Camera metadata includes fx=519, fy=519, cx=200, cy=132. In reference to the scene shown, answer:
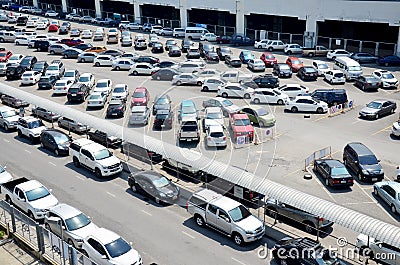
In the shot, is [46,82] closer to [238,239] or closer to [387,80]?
[387,80]

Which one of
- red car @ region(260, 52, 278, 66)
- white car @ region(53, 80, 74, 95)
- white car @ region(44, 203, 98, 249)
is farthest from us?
red car @ region(260, 52, 278, 66)

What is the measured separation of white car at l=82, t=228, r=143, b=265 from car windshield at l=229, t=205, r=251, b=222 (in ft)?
16.0

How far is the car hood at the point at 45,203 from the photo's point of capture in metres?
26.8

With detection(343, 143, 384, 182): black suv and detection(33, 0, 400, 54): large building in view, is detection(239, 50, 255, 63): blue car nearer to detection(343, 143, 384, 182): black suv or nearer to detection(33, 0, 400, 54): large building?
detection(33, 0, 400, 54): large building

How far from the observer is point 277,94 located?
4700cm

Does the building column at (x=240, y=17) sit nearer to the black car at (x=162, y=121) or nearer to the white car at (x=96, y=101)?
the white car at (x=96, y=101)

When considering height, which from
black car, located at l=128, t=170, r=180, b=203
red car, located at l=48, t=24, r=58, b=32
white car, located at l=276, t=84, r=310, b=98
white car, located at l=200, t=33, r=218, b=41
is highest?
red car, located at l=48, t=24, r=58, b=32

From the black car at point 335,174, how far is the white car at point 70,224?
45.6ft

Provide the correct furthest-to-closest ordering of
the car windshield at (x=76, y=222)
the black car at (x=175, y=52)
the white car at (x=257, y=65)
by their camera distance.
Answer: the black car at (x=175, y=52) < the white car at (x=257, y=65) < the car windshield at (x=76, y=222)

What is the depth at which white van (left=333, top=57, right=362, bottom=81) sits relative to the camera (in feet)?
178

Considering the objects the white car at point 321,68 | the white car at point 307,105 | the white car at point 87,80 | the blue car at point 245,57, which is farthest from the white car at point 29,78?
the white car at point 321,68

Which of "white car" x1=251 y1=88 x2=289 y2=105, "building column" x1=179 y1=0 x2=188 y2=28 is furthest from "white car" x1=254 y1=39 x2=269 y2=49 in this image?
"white car" x1=251 y1=88 x2=289 y2=105

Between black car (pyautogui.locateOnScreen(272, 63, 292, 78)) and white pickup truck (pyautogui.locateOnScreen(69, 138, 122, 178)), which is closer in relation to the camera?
white pickup truck (pyautogui.locateOnScreen(69, 138, 122, 178))

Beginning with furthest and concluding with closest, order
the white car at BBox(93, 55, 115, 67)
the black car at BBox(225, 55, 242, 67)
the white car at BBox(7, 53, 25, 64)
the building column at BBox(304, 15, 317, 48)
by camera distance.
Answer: the building column at BBox(304, 15, 317, 48) < the white car at BBox(93, 55, 115, 67) < the white car at BBox(7, 53, 25, 64) < the black car at BBox(225, 55, 242, 67)
